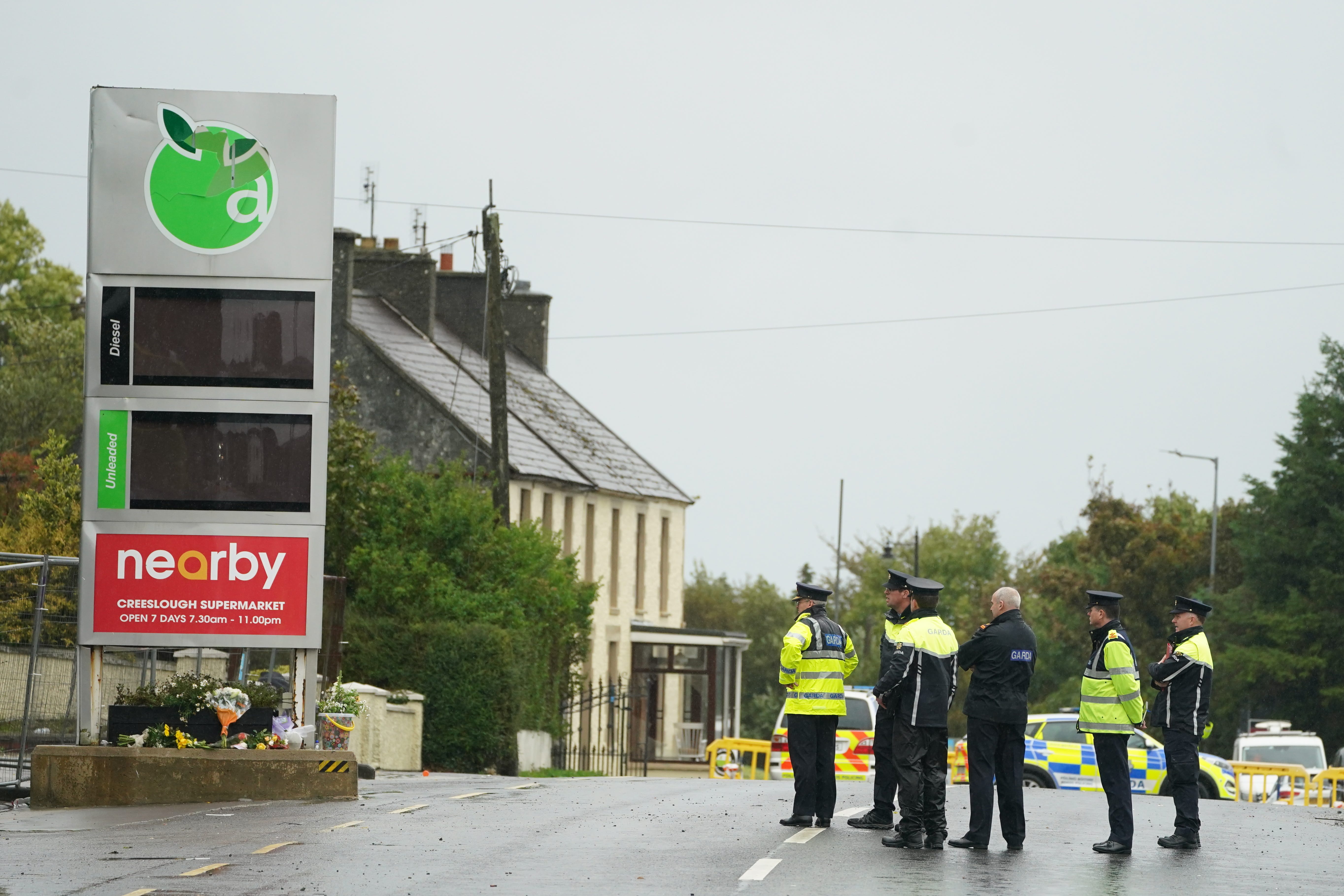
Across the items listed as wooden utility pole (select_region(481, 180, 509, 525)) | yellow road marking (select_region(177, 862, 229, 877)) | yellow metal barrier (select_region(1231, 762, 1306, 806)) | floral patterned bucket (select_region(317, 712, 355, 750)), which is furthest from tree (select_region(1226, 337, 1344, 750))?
yellow road marking (select_region(177, 862, 229, 877))

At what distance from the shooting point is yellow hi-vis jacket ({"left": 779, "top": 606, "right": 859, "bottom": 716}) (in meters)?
14.4

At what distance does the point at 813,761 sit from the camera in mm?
14664

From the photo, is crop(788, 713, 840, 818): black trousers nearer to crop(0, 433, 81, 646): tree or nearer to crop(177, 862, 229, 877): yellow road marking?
crop(177, 862, 229, 877): yellow road marking

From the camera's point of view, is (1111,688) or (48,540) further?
(48,540)

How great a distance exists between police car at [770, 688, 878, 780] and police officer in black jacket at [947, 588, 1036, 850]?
12.8m

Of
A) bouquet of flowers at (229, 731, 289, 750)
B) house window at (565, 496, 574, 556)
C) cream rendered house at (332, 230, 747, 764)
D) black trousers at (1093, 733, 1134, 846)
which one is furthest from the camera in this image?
house window at (565, 496, 574, 556)

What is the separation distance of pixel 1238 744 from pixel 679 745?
23.7m

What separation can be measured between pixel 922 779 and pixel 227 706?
679 cm

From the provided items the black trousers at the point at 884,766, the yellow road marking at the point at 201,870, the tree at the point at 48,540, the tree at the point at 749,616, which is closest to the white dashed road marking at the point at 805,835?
the black trousers at the point at 884,766

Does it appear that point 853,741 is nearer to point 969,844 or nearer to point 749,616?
point 969,844

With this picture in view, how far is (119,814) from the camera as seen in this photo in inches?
613

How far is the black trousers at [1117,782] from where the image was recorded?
13.6 m

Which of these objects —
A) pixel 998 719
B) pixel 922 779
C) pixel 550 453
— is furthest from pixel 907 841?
pixel 550 453

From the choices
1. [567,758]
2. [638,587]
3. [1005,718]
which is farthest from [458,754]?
[638,587]
